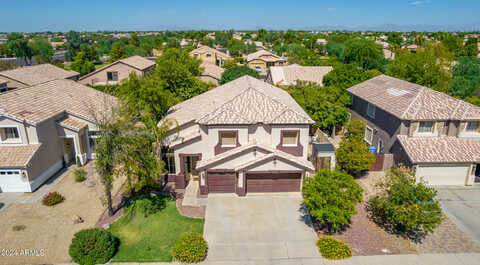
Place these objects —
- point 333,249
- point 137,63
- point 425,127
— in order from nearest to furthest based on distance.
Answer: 1. point 333,249
2. point 425,127
3. point 137,63

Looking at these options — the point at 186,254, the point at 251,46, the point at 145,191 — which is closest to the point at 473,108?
the point at 186,254

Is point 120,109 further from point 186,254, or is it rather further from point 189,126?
point 186,254

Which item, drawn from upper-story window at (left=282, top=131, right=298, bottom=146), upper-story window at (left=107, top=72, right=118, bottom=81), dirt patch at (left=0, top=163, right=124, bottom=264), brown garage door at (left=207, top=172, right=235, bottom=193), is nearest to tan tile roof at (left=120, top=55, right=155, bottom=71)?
upper-story window at (left=107, top=72, right=118, bottom=81)

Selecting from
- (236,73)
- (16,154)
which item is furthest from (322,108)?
(16,154)

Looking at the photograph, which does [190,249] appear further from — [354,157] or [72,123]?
[72,123]

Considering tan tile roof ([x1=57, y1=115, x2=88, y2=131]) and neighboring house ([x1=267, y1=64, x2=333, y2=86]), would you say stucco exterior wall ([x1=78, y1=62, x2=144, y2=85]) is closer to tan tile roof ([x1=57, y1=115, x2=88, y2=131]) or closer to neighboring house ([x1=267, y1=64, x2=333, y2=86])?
neighboring house ([x1=267, y1=64, x2=333, y2=86])

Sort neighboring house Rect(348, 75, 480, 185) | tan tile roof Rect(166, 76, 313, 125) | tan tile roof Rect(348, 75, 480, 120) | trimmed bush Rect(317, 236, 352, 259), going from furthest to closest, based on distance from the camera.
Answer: tan tile roof Rect(348, 75, 480, 120), neighboring house Rect(348, 75, 480, 185), tan tile roof Rect(166, 76, 313, 125), trimmed bush Rect(317, 236, 352, 259)

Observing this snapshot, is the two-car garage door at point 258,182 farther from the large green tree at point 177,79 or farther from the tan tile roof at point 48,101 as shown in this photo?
the large green tree at point 177,79
